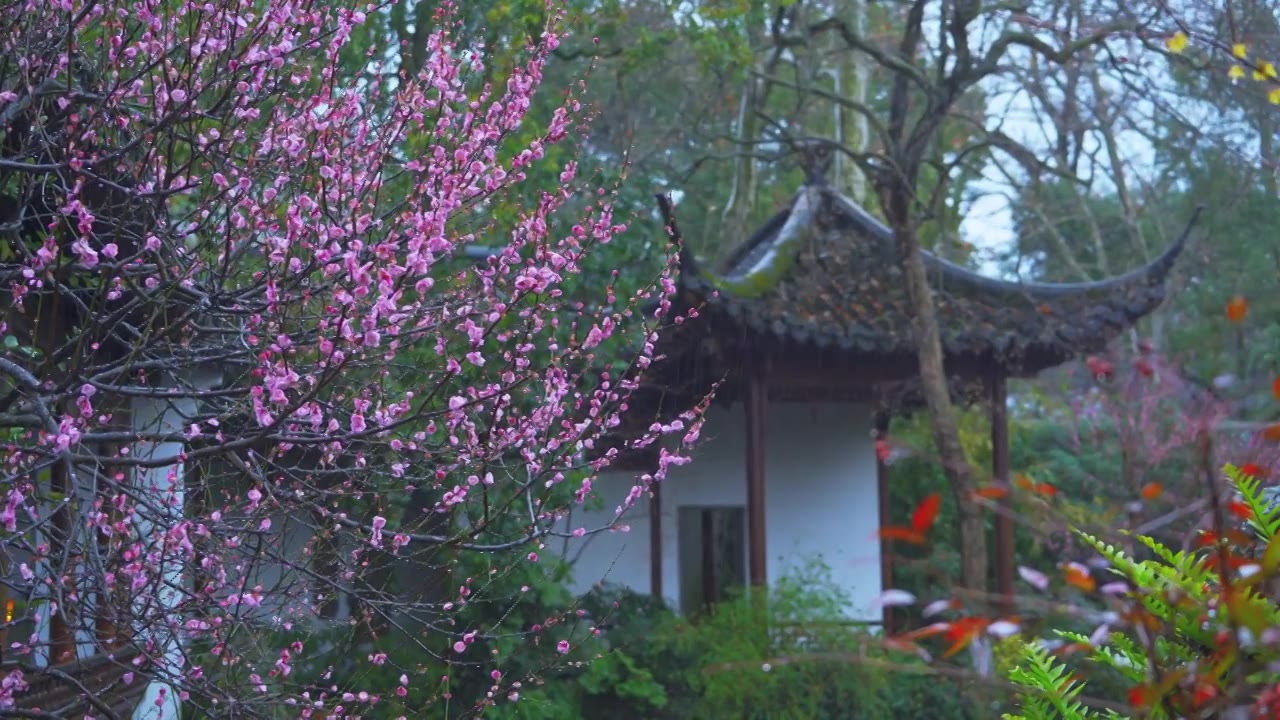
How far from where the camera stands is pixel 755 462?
404 inches

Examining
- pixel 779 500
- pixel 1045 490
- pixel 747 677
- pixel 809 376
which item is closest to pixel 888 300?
pixel 809 376

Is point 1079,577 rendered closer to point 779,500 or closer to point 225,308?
point 225,308

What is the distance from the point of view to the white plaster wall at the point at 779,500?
12180mm

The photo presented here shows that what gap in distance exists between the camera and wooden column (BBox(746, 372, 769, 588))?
10125mm

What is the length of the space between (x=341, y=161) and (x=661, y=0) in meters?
8.60

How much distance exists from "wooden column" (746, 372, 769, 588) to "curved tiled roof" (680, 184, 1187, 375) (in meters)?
0.48

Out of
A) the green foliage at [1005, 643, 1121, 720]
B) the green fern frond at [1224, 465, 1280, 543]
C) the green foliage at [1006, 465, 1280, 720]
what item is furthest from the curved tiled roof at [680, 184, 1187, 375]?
the green fern frond at [1224, 465, 1280, 543]

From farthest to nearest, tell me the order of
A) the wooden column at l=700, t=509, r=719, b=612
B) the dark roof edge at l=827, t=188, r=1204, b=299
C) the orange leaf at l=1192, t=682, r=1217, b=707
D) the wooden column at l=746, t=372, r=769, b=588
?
the wooden column at l=700, t=509, r=719, b=612 → the dark roof edge at l=827, t=188, r=1204, b=299 → the wooden column at l=746, t=372, r=769, b=588 → the orange leaf at l=1192, t=682, r=1217, b=707

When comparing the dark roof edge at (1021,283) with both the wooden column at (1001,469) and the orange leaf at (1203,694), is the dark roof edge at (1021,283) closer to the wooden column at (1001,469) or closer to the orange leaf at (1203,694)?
the wooden column at (1001,469)

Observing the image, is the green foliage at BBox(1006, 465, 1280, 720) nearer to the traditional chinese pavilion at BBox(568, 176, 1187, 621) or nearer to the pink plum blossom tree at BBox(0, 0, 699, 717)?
the pink plum blossom tree at BBox(0, 0, 699, 717)

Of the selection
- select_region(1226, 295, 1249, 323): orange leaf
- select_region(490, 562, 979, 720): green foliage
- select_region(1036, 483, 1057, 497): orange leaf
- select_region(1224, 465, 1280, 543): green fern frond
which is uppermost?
select_region(1226, 295, 1249, 323): orange leaf

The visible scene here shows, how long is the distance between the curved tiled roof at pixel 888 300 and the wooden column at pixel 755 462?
48 centimetres

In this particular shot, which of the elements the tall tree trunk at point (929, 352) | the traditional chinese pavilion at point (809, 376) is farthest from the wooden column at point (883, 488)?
the tall tree trunk at point (929, 352)

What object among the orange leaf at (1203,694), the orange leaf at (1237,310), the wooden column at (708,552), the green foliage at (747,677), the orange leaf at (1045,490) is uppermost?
the orange leaf at (1237,310)
